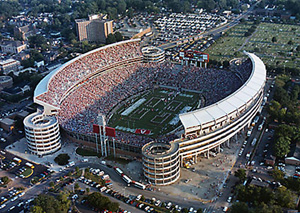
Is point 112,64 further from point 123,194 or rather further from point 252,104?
point 123,194

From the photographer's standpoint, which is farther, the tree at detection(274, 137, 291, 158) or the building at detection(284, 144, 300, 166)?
the tree at detection(274, 137, 291, 158)

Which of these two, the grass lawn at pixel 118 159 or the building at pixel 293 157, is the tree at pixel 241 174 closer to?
the building at pixel 293 157

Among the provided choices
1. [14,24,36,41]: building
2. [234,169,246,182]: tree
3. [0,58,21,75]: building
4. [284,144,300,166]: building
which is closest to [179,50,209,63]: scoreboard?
[284,144,300,166]: building

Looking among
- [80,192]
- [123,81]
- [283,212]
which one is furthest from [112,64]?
[283,212]

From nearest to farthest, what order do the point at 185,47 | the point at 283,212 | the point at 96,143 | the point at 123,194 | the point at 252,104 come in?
the point at 283,212, the point at 123,194, the point at 96,143, the point at 252,104, the point at 185,47

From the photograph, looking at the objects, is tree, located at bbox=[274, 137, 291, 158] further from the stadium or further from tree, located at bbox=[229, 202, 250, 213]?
tree, located at bbox=[229, 202, 250, 213]

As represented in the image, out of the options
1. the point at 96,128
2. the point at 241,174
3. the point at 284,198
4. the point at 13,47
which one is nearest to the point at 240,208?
the point at 284,198
